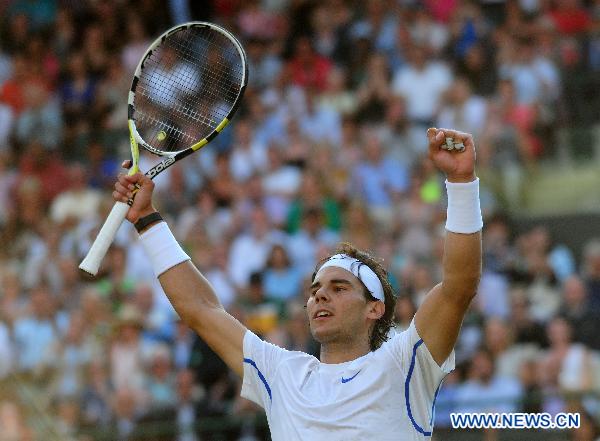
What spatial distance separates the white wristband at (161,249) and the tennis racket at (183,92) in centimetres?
15

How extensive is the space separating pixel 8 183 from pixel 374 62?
418cm

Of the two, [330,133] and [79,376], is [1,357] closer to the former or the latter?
[79,376]

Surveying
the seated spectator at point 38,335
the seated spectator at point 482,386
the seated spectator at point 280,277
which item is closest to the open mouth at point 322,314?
the seated spectator at point 482,386

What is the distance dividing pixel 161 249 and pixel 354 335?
0.91 m

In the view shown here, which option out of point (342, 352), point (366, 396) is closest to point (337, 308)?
point (342, 352)

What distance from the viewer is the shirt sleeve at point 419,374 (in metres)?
4.98

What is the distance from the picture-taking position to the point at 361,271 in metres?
5.51

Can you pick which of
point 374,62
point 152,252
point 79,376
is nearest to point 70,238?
point 79,376

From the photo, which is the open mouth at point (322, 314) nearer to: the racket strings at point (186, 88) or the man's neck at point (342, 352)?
the man's neck at point (342, 352)

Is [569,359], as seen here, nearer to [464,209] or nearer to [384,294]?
[384,294]

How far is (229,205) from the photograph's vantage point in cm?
1260

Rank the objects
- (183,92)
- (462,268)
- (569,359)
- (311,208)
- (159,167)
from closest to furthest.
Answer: (462,268) < (159,167) < (183,92) < (569,359) < (311,208)

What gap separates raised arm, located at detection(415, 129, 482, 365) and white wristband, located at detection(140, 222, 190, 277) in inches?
46.2

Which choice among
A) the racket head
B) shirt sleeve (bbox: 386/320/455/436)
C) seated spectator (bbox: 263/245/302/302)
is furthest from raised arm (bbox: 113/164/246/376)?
seated spectator (bbox: 263/245/302/302)
